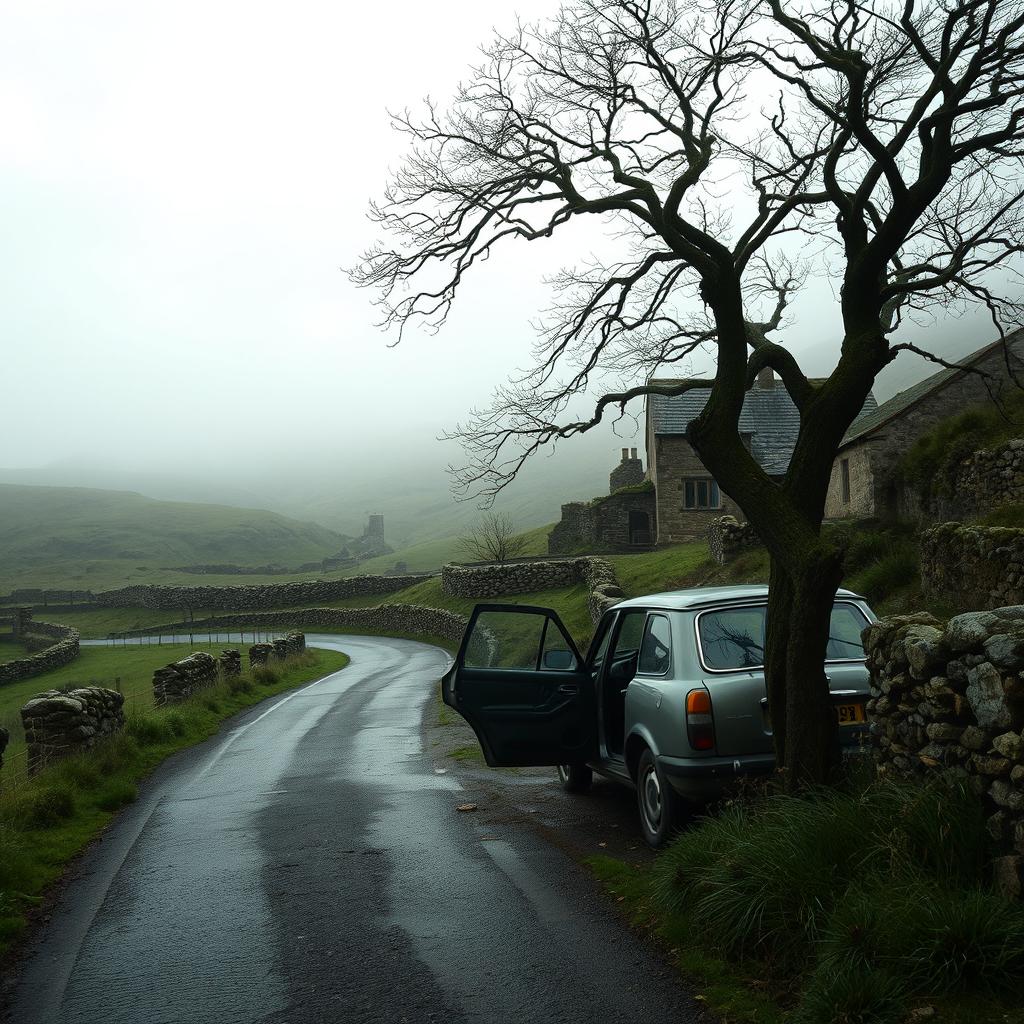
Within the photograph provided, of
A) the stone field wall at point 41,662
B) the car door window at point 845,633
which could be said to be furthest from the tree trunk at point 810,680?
the stone field wall at point 41,662

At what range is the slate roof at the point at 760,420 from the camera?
45.0m

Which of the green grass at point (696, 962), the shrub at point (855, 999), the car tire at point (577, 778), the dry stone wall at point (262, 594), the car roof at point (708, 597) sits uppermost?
the car roof at point (708, 597)

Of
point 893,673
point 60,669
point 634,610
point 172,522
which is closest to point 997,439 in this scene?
point 634,610

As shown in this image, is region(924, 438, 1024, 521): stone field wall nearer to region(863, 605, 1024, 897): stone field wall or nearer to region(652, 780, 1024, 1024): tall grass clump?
region(863, 605, 1024, 897): stone field wall

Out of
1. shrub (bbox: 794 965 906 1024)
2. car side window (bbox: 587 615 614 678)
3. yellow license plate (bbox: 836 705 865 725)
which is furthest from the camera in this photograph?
car side window (bbox: 587 615 614 678)

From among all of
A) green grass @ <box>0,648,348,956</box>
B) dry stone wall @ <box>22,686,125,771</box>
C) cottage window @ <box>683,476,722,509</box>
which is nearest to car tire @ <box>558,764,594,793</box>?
green grass @ <box>0,648,348,956</box>

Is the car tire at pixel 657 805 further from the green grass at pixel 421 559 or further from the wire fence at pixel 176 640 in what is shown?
the green grass at pixel 421 559

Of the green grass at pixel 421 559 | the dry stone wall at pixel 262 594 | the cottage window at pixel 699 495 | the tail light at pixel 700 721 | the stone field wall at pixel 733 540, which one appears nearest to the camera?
the tail light at pixel 700 721

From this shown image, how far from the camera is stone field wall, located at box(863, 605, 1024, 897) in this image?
4.39 meters

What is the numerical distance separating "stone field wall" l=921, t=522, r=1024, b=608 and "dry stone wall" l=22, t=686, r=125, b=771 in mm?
11977

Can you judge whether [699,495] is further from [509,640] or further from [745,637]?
[745,637]

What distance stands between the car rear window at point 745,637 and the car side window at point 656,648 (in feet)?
1.00

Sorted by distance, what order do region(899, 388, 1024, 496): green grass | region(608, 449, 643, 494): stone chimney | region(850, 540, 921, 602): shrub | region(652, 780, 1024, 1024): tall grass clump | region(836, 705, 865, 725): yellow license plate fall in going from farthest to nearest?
region(608, 449, 643, 494): stone chimney → region(899, 388, 1024, 496): green grass → region(850, 540, 921, 602): shrub → region(836, 705, 865, 725): yellow license plate → region(652, 780, 1024, 1024): tall grass clump

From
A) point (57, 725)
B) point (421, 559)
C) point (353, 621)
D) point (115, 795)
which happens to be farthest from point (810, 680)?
point (421, 559)
